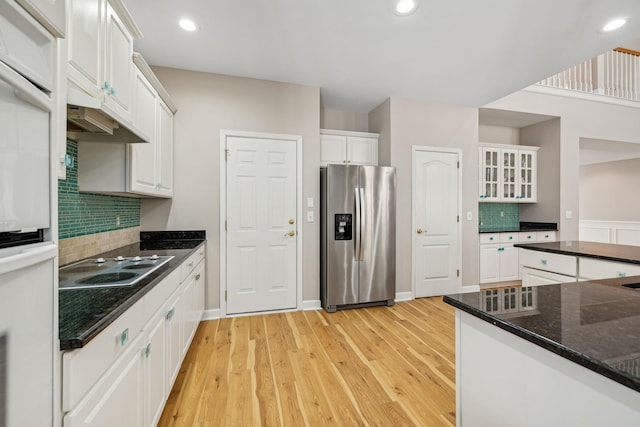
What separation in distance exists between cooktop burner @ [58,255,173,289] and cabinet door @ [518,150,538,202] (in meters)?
5.27

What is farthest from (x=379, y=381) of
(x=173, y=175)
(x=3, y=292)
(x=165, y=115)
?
(x=165, y=115)

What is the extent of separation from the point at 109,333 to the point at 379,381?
169cm

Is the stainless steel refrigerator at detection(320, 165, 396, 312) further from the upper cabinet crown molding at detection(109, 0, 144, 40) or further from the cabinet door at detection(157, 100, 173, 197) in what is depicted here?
the upper cabinet crown molding at detection(109, 0, 144, 40)

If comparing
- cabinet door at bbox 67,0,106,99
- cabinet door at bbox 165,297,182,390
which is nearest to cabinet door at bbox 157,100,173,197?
cabinet door at bbox 67,0,106,99

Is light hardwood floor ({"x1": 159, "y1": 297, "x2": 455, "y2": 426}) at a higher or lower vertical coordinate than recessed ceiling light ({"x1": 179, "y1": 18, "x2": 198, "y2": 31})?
lower

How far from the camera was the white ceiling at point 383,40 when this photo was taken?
208cm

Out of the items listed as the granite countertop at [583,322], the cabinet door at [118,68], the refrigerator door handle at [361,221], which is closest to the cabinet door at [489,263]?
the refrigerator door handle at [361,221]

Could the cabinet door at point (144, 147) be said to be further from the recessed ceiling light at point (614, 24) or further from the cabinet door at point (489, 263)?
the cabinet door at point (489, 263)

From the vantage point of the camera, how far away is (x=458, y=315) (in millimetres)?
1087

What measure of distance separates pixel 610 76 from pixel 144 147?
724 centimetres

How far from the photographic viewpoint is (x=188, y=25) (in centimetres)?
228

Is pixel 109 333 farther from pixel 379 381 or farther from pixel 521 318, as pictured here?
pixel 379 381

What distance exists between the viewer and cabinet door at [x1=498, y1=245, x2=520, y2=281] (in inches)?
166

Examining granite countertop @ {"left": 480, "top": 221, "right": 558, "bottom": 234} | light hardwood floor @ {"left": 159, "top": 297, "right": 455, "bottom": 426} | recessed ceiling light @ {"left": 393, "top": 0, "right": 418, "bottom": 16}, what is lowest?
light hardwood floor @ {"left": 159, "top": 297, "right": 455, "bottom": 426}
